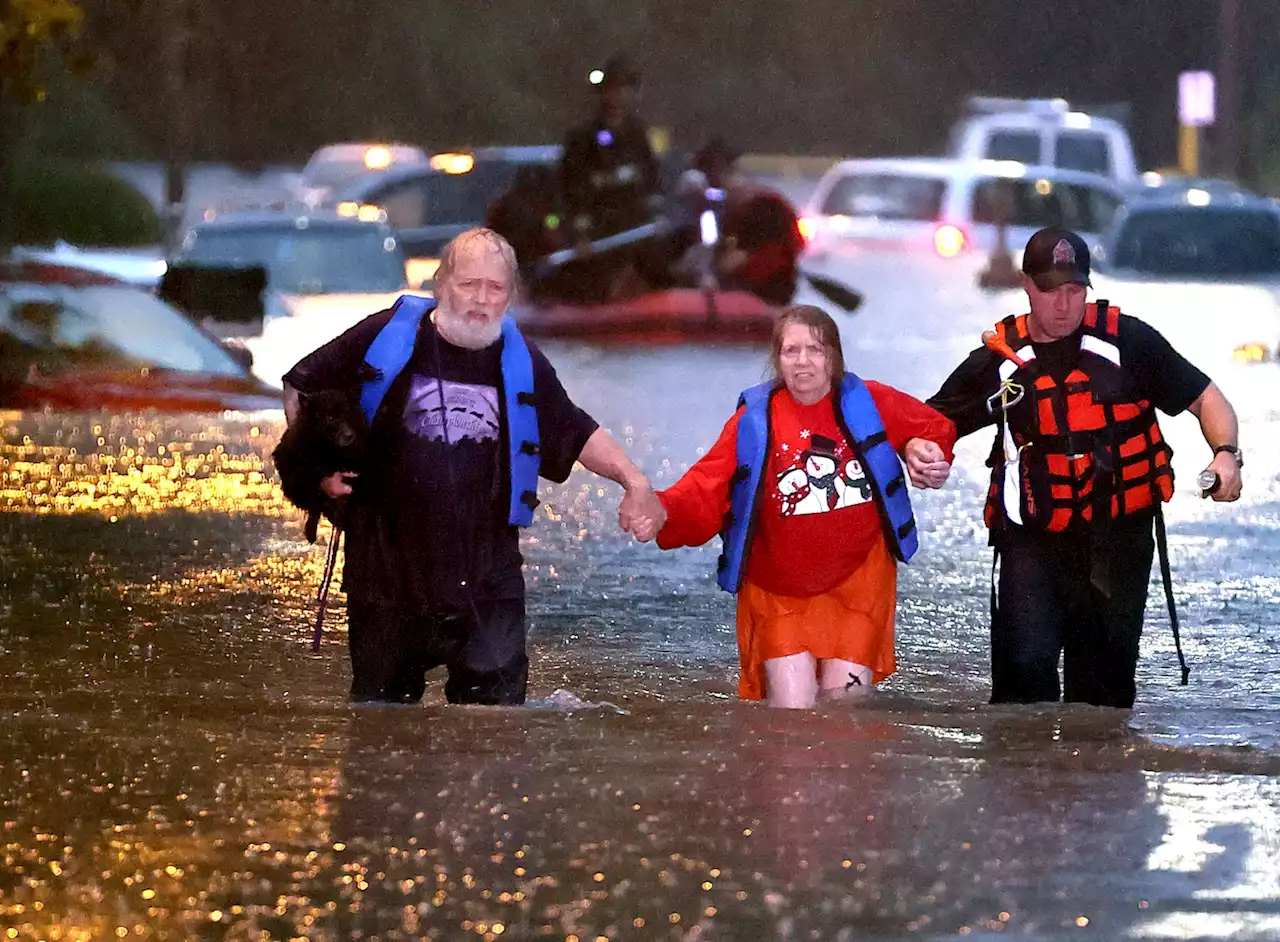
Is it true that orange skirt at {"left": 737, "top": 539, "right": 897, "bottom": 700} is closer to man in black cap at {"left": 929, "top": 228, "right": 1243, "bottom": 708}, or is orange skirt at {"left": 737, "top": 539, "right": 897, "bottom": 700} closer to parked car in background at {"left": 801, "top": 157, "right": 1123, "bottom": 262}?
man in black cap at {"left": 929, "top": 228, "right": 1243, "bottom": 708}

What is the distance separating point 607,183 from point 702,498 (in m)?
15.0

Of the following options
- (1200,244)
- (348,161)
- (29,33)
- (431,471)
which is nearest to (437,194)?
(1200,244)

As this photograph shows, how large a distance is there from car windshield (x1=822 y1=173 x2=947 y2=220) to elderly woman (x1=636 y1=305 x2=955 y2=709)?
15609 millimetres

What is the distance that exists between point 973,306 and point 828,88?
37.8m

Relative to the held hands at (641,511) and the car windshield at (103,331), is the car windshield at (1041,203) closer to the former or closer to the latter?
the car windshield at (103,331)

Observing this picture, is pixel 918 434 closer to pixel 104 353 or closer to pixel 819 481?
pixel 819 481

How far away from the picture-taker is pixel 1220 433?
719 cm

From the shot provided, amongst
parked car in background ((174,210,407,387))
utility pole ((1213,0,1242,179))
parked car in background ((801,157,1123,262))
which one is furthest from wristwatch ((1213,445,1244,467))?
utility pole ((1213,0,1242,179))

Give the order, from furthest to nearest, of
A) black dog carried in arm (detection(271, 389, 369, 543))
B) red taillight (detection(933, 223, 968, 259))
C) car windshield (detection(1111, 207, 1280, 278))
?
1. red taillight (detection(933, 223, 968, 259))
2. car windshield (detection(1111, 207, 1280, 278))
3. black dog carried in arm (detection(271, 389, 369, 543))

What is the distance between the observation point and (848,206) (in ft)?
75.4

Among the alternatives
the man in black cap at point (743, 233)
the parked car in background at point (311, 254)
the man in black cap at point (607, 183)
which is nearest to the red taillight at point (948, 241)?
the man in black cap at point (743, 233)

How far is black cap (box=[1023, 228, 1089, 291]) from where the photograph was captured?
23.0 feet

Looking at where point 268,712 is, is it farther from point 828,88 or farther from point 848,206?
point 828,88

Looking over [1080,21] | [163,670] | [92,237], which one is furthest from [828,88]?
[163,670]
